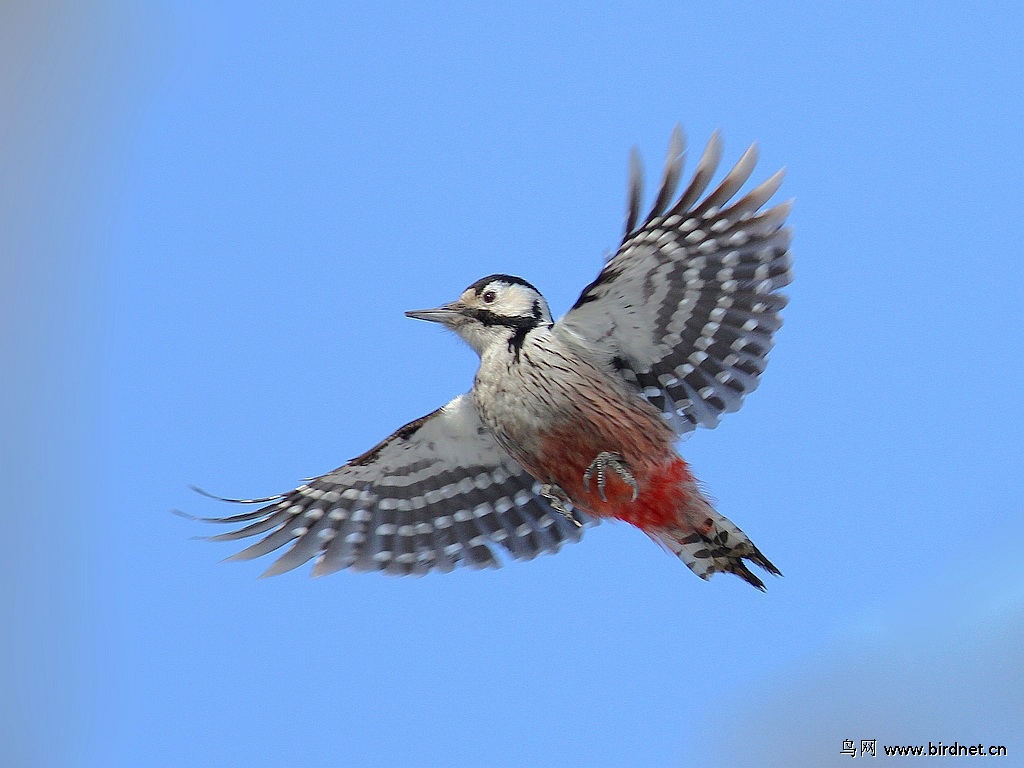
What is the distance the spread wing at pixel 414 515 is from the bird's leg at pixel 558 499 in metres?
0.23

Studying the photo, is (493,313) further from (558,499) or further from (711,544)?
(711,544)

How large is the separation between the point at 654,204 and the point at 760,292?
2.47 feet

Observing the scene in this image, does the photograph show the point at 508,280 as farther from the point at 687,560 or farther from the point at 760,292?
the point at 687,560

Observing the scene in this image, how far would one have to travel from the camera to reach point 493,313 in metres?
6.88

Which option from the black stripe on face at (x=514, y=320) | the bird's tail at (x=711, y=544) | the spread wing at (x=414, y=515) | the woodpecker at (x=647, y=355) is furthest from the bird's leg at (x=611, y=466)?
the spread wing at (x=414, y=515)

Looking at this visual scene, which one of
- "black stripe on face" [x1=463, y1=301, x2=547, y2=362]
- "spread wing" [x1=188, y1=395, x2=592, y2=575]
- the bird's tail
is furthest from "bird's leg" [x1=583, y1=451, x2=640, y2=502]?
"spread wing" [x1=188, y1=395, x2=592, y2=575]

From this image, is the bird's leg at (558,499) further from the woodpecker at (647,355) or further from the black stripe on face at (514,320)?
the black stripe on face at (514,320)

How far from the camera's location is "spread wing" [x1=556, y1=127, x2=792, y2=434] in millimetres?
6336

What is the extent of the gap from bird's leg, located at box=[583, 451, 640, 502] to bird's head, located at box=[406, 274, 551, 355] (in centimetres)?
84

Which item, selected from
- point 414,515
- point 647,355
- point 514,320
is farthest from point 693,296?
point 414,515

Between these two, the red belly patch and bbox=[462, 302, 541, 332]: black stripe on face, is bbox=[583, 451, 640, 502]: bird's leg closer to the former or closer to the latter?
the red belly patch

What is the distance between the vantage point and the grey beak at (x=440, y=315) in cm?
695

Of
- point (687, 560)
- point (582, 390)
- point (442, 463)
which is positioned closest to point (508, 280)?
point (582, 390)

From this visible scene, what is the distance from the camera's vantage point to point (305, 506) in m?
7.82
